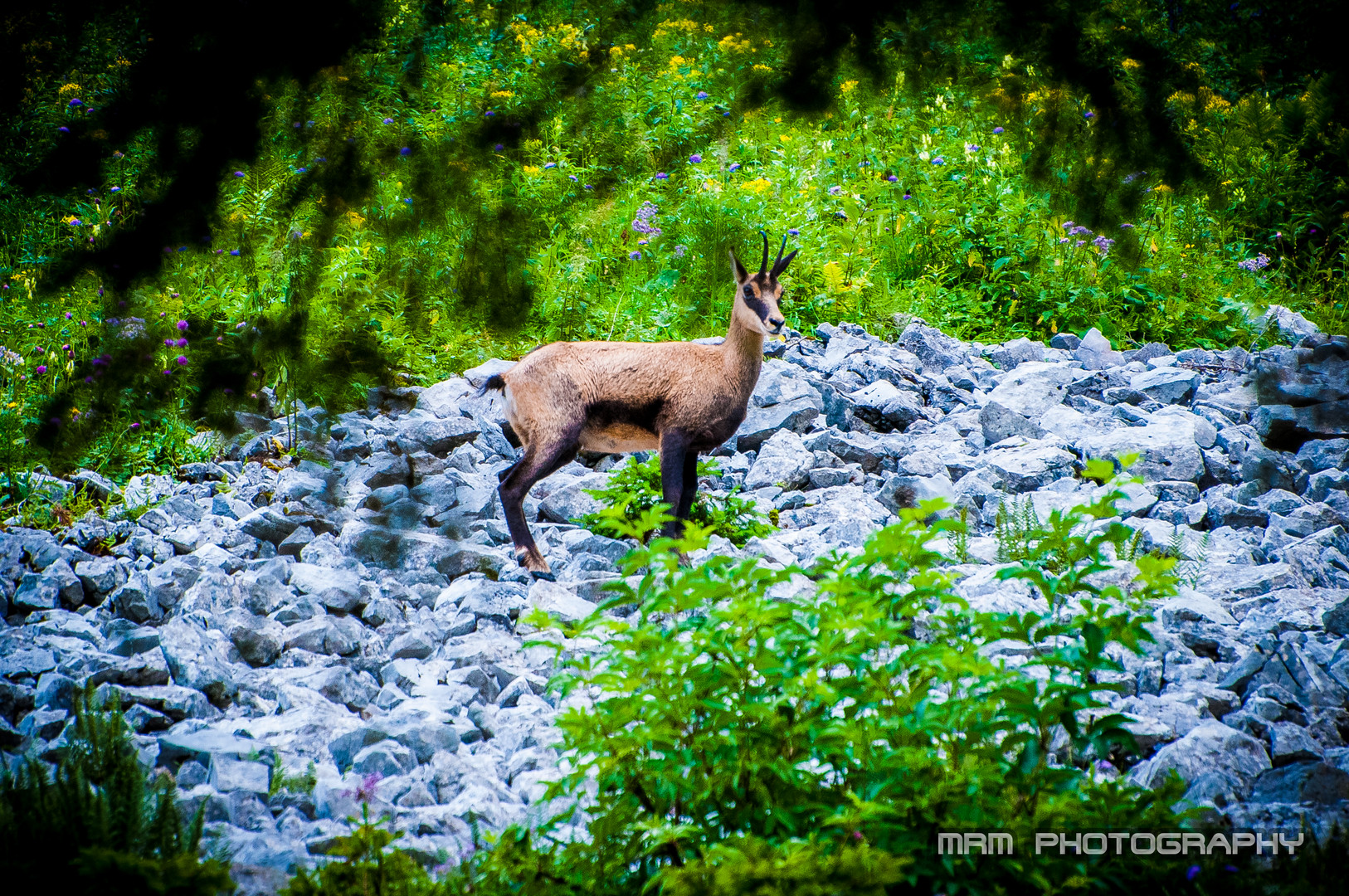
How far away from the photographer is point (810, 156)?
9234 millimetres

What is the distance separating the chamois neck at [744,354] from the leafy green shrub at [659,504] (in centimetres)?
59

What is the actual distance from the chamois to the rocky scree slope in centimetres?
42

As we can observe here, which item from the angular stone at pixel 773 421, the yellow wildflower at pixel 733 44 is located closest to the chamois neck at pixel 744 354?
the angular stone at pixel 773 421

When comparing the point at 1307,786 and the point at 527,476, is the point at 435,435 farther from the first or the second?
the point at 1307,786

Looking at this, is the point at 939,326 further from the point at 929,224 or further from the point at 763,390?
the point at 763,390

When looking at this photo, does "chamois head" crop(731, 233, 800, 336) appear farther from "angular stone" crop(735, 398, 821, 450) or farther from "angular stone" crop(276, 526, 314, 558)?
"angular stone" crop(276, 526, 314, 558)

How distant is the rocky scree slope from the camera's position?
272 cm

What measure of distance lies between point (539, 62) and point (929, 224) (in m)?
5.96

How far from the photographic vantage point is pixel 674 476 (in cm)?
493

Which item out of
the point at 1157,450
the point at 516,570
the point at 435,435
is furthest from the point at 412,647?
the point at 1157,450

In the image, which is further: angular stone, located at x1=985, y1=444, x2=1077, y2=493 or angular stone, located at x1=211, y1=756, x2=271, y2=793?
angular stone, located at x1=985, y1=444, x2=1077, y2=493

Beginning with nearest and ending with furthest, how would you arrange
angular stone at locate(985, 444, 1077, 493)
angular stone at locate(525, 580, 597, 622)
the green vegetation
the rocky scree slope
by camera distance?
the green vegetation, the rocky scree slope, angular stone at locate(525, 580, 597, 622), angular stone at locate(985, 444, 1077, 493)

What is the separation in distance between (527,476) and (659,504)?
0.64m

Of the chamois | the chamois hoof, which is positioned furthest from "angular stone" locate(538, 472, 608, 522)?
the chamois hoof
